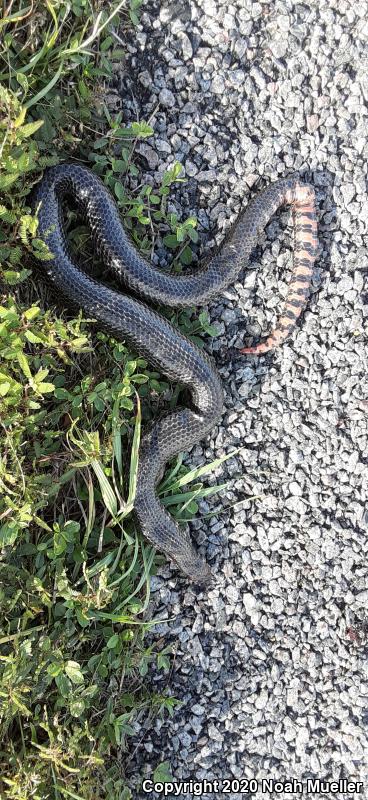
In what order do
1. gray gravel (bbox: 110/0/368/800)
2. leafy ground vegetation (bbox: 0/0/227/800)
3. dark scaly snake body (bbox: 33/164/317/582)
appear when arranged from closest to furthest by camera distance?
leafy ground vegetation (bbox: 0/0/227/800) < dark scaly snake body (bbox: 33/164/317/582) < gray gravel (bbox: 110/0/368/800)

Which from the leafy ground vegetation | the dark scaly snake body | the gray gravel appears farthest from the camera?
the gray gravel

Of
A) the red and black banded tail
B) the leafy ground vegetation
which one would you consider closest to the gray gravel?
the red and black banded tail

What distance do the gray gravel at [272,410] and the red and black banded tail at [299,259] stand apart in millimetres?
80

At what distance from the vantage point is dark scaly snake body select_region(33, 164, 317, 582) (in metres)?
3.67

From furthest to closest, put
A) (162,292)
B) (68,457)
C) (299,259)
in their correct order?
1. (299,259)
2. (162,292)
3. (68,457)

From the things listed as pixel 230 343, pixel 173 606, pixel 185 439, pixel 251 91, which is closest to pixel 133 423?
pixel 185 439

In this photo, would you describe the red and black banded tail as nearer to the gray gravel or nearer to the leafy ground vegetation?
the gray gravel

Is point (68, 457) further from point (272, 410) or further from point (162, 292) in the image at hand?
point (272, 410)

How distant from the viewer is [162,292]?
3803 millimetres

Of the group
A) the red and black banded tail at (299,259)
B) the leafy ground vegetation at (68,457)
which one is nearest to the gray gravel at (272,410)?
the red and black banded tail at (299,259)

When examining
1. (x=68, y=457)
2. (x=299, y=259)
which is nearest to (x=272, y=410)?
(x=299, y=259)

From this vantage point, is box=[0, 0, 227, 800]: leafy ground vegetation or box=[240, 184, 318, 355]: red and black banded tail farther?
box=[240, 184, 318, 355]: red and black banded tail

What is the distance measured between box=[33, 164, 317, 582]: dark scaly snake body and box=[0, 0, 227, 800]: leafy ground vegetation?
4.5 inches

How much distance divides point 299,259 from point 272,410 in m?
0.87
